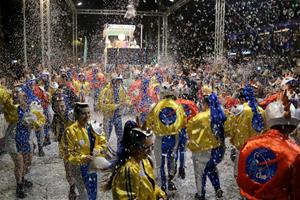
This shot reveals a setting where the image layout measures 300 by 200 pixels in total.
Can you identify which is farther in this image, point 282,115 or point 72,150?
point 72,150

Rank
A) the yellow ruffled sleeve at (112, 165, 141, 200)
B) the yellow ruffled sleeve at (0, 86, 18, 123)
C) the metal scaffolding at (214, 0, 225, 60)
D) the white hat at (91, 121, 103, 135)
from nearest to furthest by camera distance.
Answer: the yellow ruffled sleeve at (112, 165, 141, 200) → the white hat at (91, 121, 103, 135) → the yellow ruffled sleeve at (0, 86, 18, 123) → the metal scaffolding at (214, 0, 225, 60)

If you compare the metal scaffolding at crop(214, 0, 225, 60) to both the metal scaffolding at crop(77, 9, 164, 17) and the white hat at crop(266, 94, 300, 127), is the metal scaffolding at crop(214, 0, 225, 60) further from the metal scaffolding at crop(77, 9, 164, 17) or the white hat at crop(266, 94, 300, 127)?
the metal scaffolding at crop(77, 9, 164, 17)

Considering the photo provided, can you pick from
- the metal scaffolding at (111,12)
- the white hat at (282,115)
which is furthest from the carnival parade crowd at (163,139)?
the metal scaffolding at (111,12)

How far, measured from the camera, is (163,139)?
21.2 feet

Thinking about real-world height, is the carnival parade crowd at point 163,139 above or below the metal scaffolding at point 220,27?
below

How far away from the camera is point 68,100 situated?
26.4 ft

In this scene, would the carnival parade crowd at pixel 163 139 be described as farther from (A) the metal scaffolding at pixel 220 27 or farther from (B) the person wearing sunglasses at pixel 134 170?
(A) the metal scaffolding at pixel 220 27

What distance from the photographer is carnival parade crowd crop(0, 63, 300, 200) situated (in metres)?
A: 3.03

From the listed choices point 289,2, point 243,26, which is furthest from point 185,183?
point 243,26

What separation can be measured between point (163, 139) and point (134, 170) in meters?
3.42

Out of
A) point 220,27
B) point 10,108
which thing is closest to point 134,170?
point 10,108

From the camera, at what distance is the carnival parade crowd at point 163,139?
303 cm

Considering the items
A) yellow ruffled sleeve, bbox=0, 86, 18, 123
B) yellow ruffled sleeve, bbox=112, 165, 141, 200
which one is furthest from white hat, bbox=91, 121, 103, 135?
yellow ruffled sleeve, bbox=0, 86, 18, 123

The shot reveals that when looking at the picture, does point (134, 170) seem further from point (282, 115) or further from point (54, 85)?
point (54, 85)
